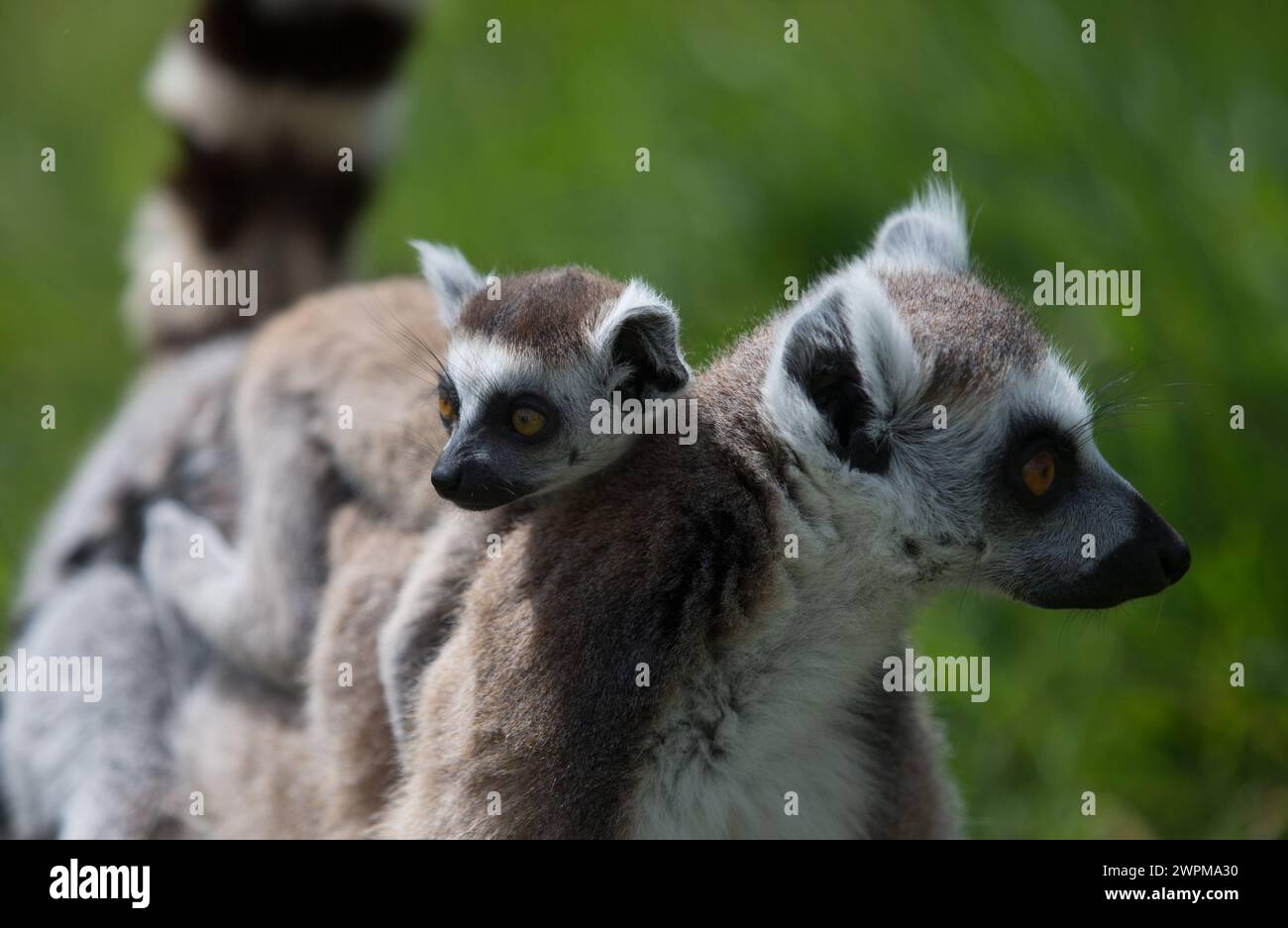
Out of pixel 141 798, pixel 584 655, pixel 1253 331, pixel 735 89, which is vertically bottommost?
pixel 141 798

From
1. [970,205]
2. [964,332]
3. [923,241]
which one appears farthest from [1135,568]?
[970,205]

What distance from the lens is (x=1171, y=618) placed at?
4.58 metres

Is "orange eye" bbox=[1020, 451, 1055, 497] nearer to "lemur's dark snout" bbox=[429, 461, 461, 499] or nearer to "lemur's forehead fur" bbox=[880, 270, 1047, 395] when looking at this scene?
"lemur's forehead fur" bbox=[880, 270, 1047, 395]

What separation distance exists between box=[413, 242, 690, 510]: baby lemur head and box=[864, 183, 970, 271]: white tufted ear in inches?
24.8

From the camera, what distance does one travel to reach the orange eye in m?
2.76

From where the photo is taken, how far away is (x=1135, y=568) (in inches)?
106

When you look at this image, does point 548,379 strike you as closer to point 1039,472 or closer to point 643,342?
point 643,342

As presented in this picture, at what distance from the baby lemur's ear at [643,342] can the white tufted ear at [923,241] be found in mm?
594

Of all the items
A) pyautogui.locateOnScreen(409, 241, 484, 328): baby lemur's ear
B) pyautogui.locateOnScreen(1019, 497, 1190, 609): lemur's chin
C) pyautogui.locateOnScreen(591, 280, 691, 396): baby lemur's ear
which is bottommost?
pyautogui.locateOnScreen(1019, 497, 1190, 609): lemur's chin

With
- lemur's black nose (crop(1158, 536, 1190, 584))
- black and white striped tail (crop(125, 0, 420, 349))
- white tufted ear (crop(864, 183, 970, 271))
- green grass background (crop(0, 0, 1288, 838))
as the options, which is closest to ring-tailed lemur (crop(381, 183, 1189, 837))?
lemur's black nose (crop(1158, 536, 1190, 584))

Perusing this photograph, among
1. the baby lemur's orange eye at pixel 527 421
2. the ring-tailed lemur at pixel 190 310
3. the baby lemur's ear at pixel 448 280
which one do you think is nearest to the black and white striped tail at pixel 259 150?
the ring-tailed lemur at pixel 190 310
